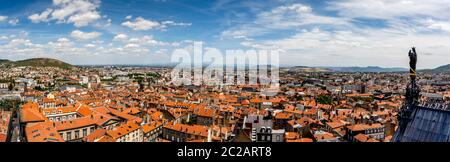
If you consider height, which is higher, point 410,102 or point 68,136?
point 410,102

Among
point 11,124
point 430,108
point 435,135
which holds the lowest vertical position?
point 11,124

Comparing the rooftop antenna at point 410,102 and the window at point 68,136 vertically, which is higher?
the rooftop antenna at point 410,102

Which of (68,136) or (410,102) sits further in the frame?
(68,136)

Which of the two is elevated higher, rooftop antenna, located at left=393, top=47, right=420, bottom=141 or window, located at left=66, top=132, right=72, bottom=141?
rooftop antenna, located at left=393, top=47, right=420, bottom=141

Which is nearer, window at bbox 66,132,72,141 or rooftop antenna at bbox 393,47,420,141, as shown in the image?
rooftop antenna at bbox 393,47,420,141

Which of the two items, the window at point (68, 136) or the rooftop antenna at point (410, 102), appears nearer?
the rooftop antenna at point (410, 102)
